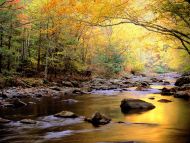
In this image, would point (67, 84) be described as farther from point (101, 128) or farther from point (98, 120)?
point (101, 128)

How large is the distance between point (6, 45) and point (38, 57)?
13.5 ft

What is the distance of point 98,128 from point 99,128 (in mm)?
37

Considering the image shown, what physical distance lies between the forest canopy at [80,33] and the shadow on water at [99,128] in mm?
4299

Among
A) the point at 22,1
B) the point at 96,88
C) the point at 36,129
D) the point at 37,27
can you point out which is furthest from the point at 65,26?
the point at 36,129

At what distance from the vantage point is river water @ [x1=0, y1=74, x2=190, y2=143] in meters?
11.0

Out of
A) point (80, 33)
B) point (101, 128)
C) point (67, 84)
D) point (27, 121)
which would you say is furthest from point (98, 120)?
point (80, 33)

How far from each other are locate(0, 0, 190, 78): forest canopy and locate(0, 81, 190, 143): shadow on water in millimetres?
4299

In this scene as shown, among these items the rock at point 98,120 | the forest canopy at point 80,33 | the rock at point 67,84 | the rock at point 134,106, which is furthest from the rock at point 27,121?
the rock at point 67,84

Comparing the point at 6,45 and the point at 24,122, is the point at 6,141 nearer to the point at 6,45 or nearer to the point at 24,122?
the point at 24,122

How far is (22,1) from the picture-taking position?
28.5 m

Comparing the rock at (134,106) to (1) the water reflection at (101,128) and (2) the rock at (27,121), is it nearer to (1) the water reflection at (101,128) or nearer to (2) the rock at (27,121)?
(1) the water reflection at (101,128)

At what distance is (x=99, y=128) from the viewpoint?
12.4 metres

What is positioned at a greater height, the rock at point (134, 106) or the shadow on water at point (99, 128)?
the rock at point (134, 106)

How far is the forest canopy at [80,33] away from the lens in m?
17.4
